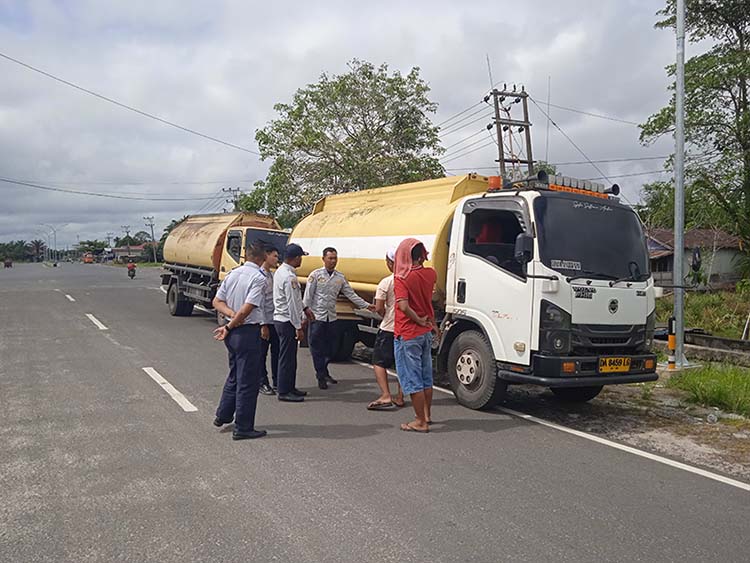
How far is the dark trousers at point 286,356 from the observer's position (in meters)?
7.81

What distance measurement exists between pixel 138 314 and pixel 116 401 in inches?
417

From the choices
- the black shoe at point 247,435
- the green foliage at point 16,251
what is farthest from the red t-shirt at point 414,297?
the green foliage at point 16,251

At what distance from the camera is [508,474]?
5305 mm

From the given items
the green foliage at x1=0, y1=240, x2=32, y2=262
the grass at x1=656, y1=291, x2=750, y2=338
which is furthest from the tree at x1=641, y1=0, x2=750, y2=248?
the green foliage at x1=0, y1=240, x2=32, y2=262

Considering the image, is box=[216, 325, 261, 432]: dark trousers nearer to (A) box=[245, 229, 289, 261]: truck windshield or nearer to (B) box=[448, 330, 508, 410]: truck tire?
(B) box=[448, 330, 508, 410]: truck tire

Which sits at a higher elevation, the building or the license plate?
the building

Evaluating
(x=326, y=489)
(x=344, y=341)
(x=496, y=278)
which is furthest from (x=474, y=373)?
(x=344, y=341)

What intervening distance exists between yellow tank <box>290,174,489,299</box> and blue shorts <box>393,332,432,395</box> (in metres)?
1.63

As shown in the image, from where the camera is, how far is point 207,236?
55.3 ft

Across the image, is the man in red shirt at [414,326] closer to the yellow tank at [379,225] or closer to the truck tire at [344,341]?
the yellow tank at [379,225]

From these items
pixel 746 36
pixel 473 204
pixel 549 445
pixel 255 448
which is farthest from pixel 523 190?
pixel 746 36

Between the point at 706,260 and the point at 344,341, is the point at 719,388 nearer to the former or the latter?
the point at 344,341

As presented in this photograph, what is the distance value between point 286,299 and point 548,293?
9.83 ft

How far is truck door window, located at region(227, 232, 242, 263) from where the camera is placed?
15438 millimetres
